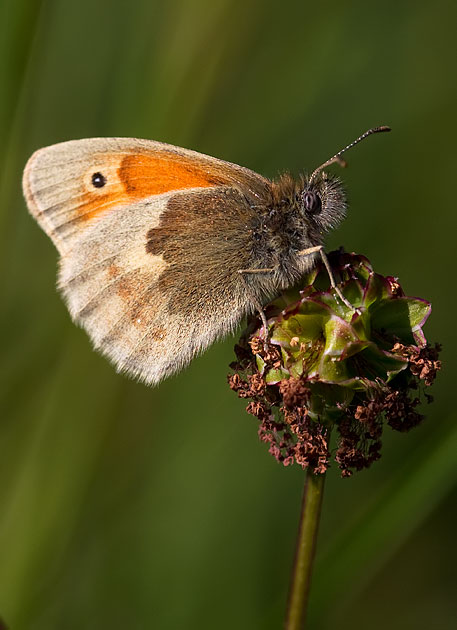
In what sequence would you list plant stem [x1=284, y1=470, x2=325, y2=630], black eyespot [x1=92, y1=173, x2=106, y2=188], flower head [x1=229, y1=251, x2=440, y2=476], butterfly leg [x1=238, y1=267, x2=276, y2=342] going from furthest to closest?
black eyespot [x1=92, y1=173, x2=106, y2=188] < butterfly leg [x1=238, y1=267, x2=276, y2=342] < flower head [x1=229, y1=251, x2=440, y2=476] < plant stem [x1=284, y1=470, x2=325, y2=630]

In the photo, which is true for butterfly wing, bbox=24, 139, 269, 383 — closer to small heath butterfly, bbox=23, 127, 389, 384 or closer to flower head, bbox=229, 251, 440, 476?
small heath butterfly, bbox=23, 127, 389, 384

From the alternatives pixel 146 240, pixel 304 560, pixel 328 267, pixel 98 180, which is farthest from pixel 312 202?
pixel 304 560

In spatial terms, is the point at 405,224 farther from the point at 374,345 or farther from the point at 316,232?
the point at 374,345

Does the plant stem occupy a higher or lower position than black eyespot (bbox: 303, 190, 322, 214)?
lower

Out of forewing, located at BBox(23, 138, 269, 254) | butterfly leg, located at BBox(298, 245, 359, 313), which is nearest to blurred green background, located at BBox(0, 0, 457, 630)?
forewing, located at BBox(23, 138, 269, 254)

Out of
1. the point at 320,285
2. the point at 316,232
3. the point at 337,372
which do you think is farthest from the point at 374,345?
the point at 316,232

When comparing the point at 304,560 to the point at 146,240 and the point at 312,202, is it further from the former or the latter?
the point at 146,240

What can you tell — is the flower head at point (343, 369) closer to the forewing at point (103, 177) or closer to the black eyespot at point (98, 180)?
the forewing at point (103, 177)
